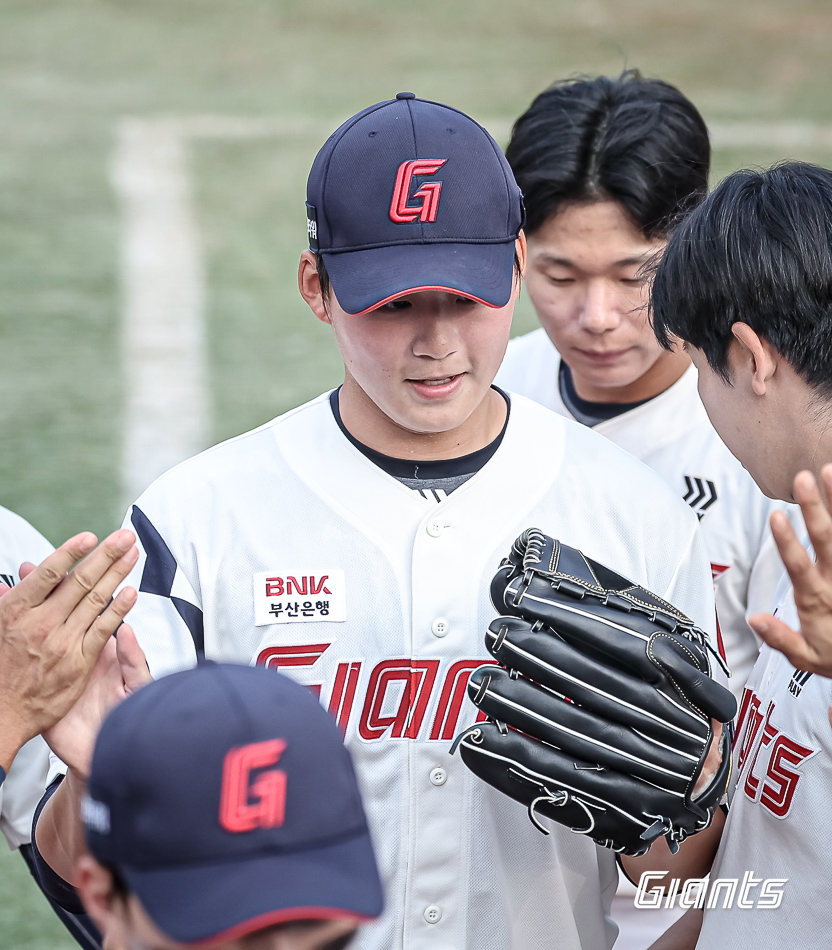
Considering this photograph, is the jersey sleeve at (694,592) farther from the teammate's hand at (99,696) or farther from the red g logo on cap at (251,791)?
the red g logo on cap at (251,791)

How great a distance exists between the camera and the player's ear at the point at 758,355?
197 centimetres

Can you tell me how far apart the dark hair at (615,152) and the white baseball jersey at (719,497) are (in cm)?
45

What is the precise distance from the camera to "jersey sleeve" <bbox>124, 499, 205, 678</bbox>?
6.66 feet

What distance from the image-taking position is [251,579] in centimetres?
211

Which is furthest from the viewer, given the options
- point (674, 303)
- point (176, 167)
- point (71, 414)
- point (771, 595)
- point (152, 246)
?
point (176, 167)

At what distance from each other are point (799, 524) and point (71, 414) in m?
4.75

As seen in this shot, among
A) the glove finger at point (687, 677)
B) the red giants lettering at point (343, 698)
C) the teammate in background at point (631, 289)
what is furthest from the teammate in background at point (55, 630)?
the teammate in background at point (631, 289)

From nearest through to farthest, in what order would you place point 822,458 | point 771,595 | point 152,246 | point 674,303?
point 822,458
point 674,303
point 771,595
point 152,246

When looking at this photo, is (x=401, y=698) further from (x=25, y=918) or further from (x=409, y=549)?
(x=25, y=918)

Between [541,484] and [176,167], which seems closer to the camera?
[541,484]

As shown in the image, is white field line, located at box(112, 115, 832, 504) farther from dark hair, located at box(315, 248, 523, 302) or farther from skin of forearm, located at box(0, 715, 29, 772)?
skin of forearm, located at box(0, 715, 29, 772)

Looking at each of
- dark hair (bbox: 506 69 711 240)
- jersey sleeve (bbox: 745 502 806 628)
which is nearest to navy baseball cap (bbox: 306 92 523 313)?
dark hair (bbox: 506 69 711 240)

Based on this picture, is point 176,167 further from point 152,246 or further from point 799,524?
point 799,524

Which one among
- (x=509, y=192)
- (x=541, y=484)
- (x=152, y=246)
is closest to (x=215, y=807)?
(x=541, y=484)
